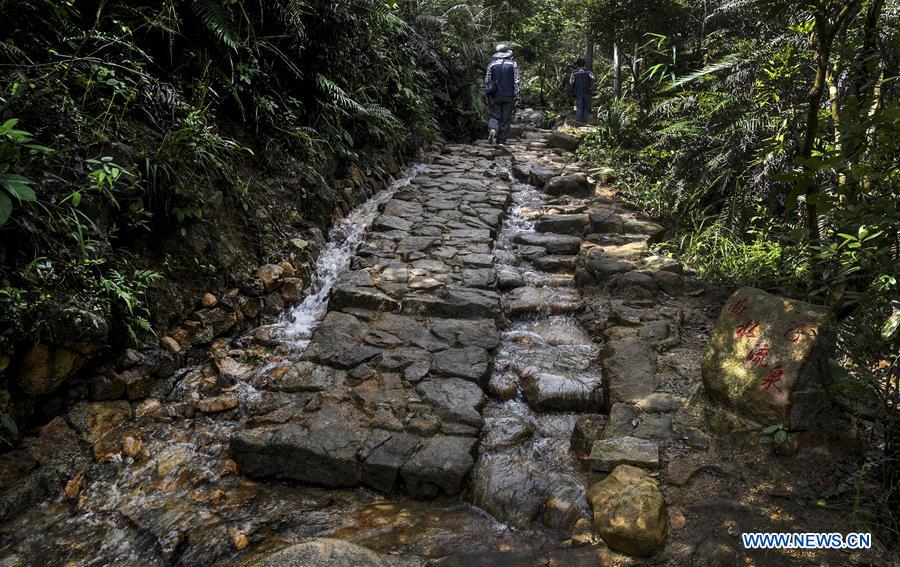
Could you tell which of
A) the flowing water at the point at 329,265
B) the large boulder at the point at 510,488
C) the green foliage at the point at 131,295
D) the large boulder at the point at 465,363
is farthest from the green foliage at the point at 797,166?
the green foliage at the point at 131,295

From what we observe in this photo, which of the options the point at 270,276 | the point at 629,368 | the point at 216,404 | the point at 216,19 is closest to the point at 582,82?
the point at 216,19

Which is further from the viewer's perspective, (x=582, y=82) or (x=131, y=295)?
(x=582, y=82)

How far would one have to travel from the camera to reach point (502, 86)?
405 inches

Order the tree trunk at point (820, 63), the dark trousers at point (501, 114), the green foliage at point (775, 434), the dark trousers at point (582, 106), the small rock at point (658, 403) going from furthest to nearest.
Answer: the dark trousers at point (582, 106) → the dark trousers at point (501, 114) → the small rock at point (658, 403) → the tree trunk at point (820, 63) → the green foliage at point (775, 434)

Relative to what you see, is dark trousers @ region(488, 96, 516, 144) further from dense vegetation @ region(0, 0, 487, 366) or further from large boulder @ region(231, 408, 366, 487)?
large boulder @ region(231, 408, 366, 487)

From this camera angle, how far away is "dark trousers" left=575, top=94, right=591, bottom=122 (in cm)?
1383

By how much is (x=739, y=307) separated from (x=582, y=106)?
12.0 metres

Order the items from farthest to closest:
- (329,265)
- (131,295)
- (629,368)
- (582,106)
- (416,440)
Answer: (582,106), (329,265), (629,368), (131,295), (416,440)

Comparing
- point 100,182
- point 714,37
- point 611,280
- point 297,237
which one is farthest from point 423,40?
point 100,182

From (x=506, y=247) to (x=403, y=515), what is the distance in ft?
13.0

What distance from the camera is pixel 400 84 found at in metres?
8.41

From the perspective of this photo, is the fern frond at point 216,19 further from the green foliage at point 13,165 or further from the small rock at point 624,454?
the small rock at point 624,454

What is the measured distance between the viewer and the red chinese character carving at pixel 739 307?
301 cm

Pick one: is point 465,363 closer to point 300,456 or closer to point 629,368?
point 629,368
